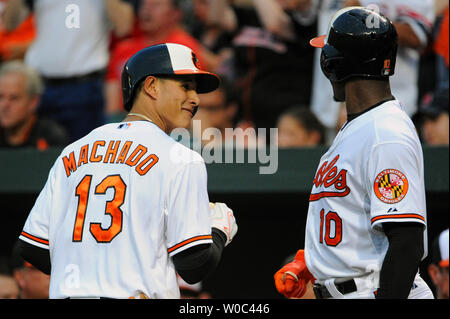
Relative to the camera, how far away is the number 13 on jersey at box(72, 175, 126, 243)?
9.46 feet

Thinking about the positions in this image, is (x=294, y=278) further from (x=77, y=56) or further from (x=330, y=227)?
(x=77, y=56)

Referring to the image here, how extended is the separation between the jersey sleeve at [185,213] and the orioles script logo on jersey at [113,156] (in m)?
0.13

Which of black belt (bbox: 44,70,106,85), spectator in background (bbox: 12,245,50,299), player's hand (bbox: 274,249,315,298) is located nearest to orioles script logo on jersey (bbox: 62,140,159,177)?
player's hand (bbox: 274,249,315,298)

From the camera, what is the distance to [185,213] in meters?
2.91

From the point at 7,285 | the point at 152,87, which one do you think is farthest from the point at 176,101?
the point at 7,285

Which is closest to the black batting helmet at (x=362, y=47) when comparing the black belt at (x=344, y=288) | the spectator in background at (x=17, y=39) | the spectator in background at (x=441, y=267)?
the black belt at (x=344, y=288)

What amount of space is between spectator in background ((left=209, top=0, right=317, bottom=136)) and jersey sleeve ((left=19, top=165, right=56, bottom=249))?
10.6 ft

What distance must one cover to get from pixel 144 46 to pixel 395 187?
3.95 m

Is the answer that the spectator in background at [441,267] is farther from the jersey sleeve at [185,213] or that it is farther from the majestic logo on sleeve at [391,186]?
the jersey sleeve at [185,213]

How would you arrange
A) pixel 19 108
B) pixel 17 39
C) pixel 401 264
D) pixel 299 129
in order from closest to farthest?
pixel 401 264 < pixel 299 129 < pixel 19 108 < pixel 17 39

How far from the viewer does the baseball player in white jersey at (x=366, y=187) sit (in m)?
2.72

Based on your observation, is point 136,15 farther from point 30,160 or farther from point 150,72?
point 150,72

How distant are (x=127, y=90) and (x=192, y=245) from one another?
76cm
